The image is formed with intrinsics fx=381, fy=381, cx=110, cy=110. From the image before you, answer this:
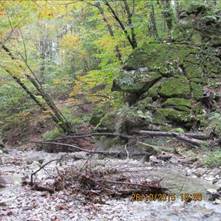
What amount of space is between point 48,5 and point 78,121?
5.56m

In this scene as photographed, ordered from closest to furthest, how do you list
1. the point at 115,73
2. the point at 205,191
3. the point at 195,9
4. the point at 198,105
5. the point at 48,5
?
Answer: the point at 205,191, the point at 198,105, the point at 48,5, the point at 195,9, the point at 115,73

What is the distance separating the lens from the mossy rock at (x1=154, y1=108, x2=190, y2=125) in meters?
9.27

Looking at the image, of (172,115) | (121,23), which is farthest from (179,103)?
(121,23)

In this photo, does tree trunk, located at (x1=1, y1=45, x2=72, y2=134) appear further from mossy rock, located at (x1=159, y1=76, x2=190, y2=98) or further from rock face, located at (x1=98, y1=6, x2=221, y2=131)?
mossy rock, located at (x1=159, y1=76, x2=190, y2=98)

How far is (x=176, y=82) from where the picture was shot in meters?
10.3

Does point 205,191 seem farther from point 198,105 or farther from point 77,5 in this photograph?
point 77,5

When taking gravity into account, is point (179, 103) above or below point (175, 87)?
below

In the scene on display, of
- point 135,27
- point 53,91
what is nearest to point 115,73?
point 135,27

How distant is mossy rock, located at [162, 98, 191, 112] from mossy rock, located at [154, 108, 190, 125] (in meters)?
0.13

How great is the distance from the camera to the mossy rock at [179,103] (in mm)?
9566

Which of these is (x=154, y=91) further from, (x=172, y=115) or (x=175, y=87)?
(x=172, y=115)

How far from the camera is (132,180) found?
19.9 feet
